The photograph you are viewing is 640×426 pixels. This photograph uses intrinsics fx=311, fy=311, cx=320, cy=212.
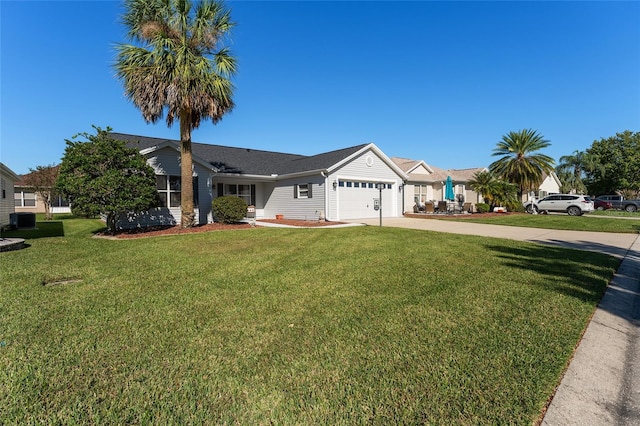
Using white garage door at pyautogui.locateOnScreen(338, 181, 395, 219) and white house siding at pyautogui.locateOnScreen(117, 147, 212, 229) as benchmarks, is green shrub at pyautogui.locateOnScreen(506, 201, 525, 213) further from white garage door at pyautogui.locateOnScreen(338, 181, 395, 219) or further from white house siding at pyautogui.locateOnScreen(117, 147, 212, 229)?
white house siding at pyautogui.locateOnScreen(117, 147, 212, 229)

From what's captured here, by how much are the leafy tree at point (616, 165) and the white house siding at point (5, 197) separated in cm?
6412

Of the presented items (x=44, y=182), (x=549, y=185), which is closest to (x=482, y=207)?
(x=549, y=185)

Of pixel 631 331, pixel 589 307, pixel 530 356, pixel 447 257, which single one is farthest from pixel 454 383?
pixel 447 257

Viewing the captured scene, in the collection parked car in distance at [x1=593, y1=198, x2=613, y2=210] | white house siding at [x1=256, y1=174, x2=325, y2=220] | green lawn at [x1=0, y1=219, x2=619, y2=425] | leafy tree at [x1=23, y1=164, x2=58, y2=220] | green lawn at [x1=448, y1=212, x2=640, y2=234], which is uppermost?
leafy tree at [x1=23, y1=164, x2=58, y2=220]

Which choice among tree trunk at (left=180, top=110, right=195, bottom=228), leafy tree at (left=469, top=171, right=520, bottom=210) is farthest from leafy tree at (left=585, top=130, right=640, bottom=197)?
tree trunk at (left=180, top=110, right=195, bottom=228)

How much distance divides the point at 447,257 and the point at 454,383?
489cm

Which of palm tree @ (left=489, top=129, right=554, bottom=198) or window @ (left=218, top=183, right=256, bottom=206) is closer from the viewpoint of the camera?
window @ (left=218, top=183, right=256, bottom=206)

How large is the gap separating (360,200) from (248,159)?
8.15 m

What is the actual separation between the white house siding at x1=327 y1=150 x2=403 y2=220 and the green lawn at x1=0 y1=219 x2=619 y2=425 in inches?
447

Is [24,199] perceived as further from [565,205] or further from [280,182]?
[565,205]

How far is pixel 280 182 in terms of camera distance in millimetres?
19875

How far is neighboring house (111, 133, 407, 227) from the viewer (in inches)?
590

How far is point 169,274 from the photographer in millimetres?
5730

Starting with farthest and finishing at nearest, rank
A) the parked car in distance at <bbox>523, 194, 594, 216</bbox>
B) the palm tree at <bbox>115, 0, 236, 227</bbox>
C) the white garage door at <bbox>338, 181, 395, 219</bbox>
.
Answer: the parked car in distance at <bbox>523, 194, 594, 216</bbox> < the white garage door at <bbox>338, 181, 395, 219</bbox> < the palm tree at <bbox>115, 0, 236, 227</bbox>
